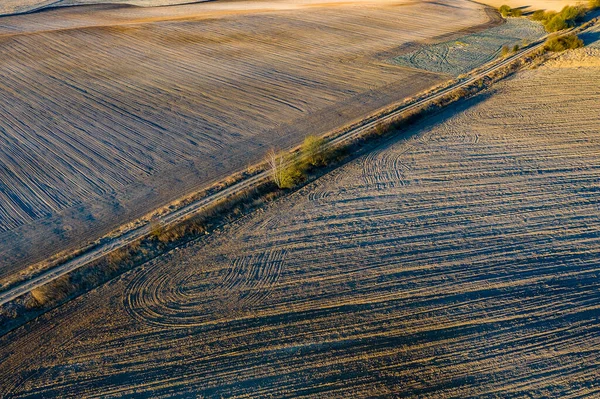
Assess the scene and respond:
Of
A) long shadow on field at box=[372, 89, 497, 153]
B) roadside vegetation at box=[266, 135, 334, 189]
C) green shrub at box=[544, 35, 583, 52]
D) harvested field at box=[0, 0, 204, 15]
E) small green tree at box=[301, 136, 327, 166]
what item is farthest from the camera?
harvested field at box=[0, 0, 204, 15]

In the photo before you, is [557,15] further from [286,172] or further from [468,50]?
Answer: [286,172]

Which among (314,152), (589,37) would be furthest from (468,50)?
(314,152)

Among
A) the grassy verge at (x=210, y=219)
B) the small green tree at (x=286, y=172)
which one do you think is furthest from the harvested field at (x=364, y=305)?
the small green tree at (x=286, y=172)

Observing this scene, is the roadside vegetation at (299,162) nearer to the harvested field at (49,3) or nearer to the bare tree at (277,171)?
the bare tree at (277,171)

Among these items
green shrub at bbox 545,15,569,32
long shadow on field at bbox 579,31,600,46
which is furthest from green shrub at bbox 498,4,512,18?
long shadow on field at bbox 579,31,600,46

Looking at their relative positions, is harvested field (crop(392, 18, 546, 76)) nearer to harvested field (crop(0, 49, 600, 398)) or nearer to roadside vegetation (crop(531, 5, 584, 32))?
roadside vegetation (crop(531, 5, 584, 32))

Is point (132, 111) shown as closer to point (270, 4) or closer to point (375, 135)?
point (375, 135)

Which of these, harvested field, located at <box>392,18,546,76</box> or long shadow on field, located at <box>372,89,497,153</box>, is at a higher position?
harvested field, located at <box>392,18,546,76</box>
